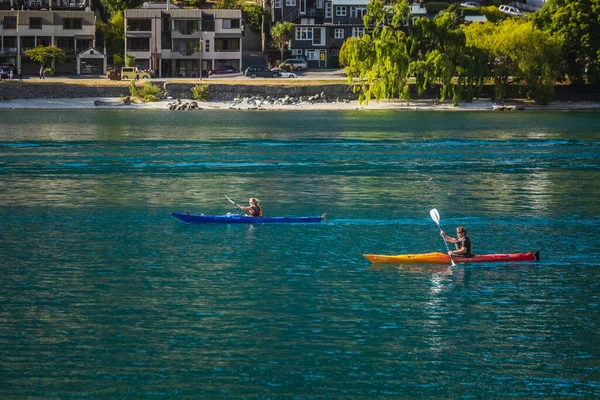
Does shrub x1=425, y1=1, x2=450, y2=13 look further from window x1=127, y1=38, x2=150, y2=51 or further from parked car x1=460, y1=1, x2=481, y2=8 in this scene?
window x1=127, y1=38, x2=150, y2=51

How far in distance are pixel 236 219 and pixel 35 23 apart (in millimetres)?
112937

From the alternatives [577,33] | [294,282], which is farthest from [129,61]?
[294,282]

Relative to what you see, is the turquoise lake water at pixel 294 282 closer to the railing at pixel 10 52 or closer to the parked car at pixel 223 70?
the parked car at pixel 223 70

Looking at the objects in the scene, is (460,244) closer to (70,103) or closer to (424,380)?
(424,380)

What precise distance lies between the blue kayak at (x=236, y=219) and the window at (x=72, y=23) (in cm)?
11132

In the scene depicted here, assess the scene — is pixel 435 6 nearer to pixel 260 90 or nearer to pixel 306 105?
pixel 306 105

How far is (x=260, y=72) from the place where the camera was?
141500 millimetres

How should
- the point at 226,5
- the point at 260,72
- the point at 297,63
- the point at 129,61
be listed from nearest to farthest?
the point at 260,72 < the point at 129,61 < the point at 297,63 < the point at 226,5

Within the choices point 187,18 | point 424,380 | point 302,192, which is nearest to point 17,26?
point 187,18

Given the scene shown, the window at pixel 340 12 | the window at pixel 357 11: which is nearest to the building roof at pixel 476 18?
the window at pixel 357 11

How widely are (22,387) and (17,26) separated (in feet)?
435

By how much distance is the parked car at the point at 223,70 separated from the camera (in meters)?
146

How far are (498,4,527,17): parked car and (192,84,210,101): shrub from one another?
1996 inches

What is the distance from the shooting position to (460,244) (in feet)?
123
